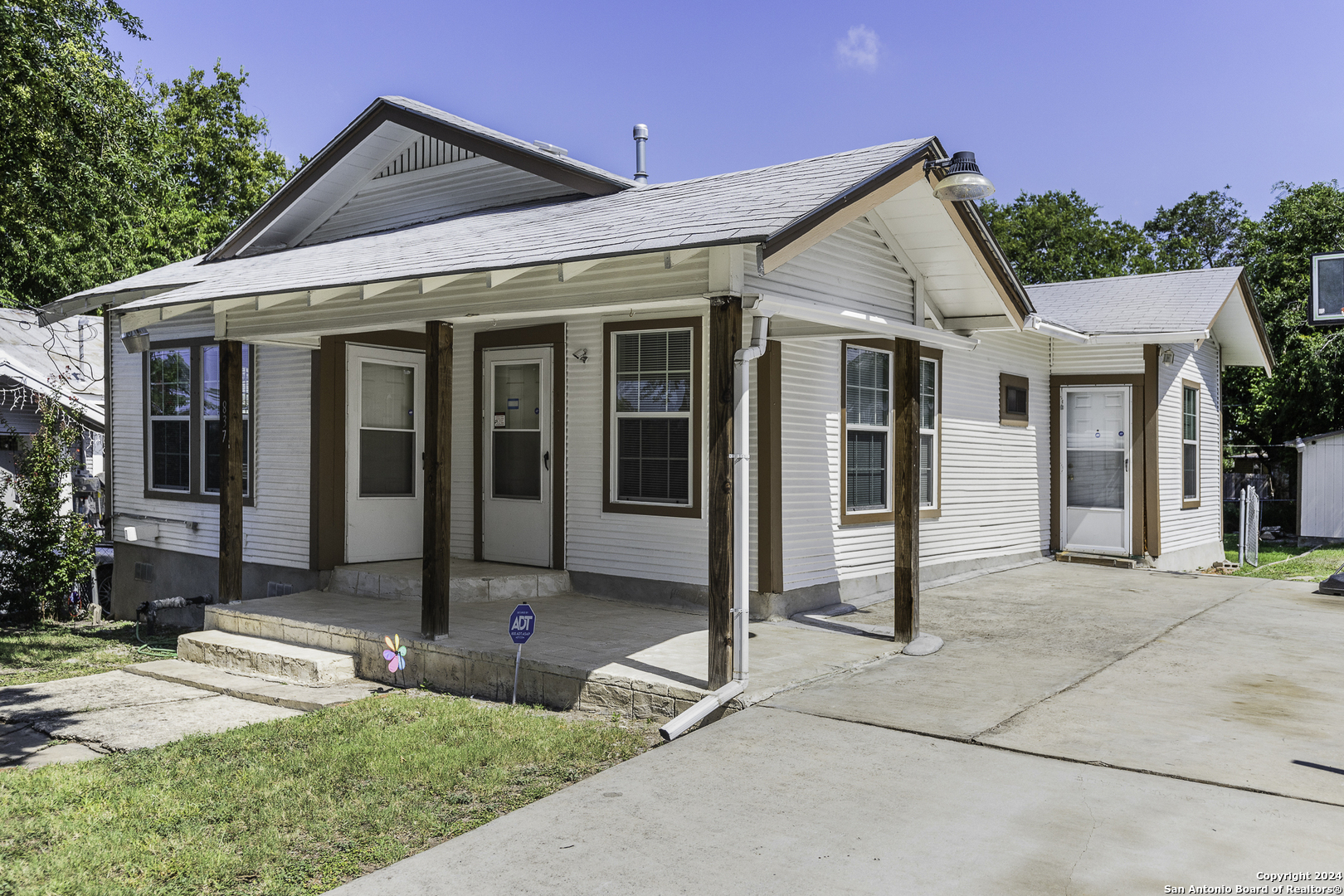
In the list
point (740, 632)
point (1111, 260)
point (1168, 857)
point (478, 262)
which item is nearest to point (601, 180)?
point (478, 262)

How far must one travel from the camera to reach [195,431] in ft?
37.3

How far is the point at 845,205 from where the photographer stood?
6.00m

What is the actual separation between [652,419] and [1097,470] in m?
7.46

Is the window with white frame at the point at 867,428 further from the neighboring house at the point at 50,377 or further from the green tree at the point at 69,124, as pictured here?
the neighboring house at the point at 50,377

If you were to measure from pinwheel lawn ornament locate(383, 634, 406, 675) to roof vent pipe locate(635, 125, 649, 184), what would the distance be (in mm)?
6471

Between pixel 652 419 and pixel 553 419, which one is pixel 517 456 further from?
pixel 652 419

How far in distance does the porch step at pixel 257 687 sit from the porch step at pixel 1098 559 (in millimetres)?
9561

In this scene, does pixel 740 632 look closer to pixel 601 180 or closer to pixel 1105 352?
pixel 601 180

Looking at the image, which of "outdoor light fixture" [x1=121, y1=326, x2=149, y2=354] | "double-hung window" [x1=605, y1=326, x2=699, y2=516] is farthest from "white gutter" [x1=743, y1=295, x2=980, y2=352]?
"outdoor light fixture" [x1=121, y1=326, x2=149, y2=354]

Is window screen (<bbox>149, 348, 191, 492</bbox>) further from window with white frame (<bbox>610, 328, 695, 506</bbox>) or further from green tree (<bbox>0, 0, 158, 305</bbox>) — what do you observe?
window with white frame (<bbox>610, 328, 695, 506</bbox>)

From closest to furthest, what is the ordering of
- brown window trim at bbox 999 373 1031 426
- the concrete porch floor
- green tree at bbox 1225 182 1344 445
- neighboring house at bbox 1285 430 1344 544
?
the concrete porch floor, brown window trim at bbox 999 373 1031 426, neighboring house at bbox 1285 430 1344 544, green tree at bbox 1225 182 1344 445

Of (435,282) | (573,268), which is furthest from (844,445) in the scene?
(435,282)

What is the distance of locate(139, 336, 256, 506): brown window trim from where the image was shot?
10766 mm

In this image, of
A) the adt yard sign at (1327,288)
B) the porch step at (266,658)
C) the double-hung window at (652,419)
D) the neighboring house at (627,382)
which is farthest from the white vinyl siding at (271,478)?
the adt yard sign at (1327,288)
